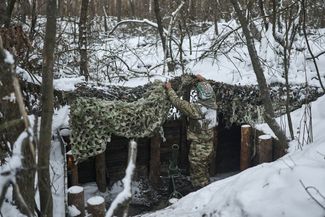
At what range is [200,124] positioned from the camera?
705 cm

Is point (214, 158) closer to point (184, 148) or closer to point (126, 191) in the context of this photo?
point (184, 148)

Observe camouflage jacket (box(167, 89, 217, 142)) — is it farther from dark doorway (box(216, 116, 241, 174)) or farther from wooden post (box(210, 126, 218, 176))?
dark doorway (box(216, 116, 241, 174))

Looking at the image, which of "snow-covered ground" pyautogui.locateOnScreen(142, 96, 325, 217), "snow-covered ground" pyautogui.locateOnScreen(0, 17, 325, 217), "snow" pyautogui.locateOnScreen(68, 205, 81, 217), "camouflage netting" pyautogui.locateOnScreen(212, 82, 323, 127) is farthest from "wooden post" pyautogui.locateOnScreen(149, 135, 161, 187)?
"snow-covered ground" pyautogui.locateOnScreen(142, 96, 325, 217)

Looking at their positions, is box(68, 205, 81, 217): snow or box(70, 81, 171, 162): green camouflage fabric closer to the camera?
box(68, 205, 81, 217): snow

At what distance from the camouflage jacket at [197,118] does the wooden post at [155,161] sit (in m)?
0.65

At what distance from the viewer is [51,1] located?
276cm

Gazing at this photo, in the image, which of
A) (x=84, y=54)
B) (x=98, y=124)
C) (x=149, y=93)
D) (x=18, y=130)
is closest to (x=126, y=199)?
(x=18, y=130)

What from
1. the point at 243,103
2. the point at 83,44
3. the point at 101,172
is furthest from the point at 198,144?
the point at 83,44

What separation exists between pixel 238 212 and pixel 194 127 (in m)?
4.08

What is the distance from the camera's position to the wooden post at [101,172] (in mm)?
7027

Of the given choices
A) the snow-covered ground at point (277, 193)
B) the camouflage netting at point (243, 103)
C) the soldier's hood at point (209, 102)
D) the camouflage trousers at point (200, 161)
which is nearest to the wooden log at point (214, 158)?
the camouflage netting at point (243, 103)

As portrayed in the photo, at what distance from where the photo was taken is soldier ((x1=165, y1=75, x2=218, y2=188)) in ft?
22.4

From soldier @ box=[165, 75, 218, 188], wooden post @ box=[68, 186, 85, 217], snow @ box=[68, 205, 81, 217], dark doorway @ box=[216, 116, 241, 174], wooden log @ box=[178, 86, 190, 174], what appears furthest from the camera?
dark doorway @ box=[216, 116, 241, 174]

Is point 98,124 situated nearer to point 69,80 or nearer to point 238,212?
point 69,80
